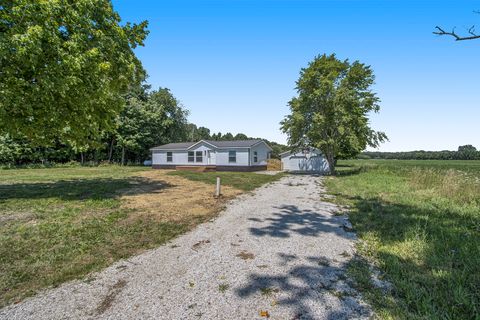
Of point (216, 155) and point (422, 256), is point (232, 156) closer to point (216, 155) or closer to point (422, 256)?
point (216, 155)

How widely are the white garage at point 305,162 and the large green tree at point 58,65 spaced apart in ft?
77.6

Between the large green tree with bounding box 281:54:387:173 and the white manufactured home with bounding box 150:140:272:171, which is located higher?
the large green tree with bounding box 281:54:387:173

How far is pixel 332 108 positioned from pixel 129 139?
26.5 meters

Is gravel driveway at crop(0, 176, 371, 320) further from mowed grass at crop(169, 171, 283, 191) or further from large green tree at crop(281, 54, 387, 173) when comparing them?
large green tree at crop(281, 54, 387, 173)

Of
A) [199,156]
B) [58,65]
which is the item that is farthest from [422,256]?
[199,156]

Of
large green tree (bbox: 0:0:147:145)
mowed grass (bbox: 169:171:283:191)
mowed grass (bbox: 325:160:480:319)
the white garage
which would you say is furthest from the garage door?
large green tree (bbox: 0:0:147:145)

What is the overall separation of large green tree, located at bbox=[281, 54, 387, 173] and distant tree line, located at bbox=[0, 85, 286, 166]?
42.2 feet

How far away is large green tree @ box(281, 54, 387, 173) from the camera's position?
21141 millimetres

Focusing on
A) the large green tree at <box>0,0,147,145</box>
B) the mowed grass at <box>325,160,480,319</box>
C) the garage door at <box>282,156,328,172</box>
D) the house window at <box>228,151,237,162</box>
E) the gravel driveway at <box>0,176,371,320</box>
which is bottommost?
the gravel driveway at <box>0,176,371,320</box>

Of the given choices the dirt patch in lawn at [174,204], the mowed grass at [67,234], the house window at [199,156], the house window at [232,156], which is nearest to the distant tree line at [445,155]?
the house window at [232,156]

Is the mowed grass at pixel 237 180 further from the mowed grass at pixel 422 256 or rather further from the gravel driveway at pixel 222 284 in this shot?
the gravel driveway at pixel 222 284

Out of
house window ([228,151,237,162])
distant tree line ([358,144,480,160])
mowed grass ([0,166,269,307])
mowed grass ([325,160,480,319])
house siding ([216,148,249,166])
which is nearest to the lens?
mowed grass ([325,160,480,319])

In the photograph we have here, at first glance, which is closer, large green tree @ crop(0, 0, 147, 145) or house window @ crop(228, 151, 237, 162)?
large green tree @ crop(0, 0, 147, 145)

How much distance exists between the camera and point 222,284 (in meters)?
3.62
